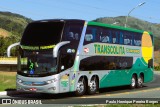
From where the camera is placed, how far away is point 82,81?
21562 mm

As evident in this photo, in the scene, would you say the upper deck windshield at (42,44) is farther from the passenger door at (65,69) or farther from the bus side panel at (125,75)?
the bus side panel at (125,75)

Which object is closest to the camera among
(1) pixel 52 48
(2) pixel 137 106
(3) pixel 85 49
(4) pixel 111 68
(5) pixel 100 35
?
(2) pixel 137 106

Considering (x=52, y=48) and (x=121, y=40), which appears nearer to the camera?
(x=52, y=48)

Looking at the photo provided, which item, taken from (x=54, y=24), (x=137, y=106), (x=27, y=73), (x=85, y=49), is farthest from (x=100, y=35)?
(x=137, y=106)

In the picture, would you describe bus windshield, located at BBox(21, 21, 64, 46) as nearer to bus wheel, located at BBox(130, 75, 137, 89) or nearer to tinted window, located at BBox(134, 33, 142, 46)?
tinted window, located at BBox(134, 33, 142, 46)

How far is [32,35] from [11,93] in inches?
135

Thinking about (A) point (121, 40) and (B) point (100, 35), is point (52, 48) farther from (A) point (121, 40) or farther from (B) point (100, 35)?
(A) point (121, 40)

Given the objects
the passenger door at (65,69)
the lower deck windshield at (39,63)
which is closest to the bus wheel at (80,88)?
the passenger door at (65,69)

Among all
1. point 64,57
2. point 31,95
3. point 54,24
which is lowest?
point 31,95

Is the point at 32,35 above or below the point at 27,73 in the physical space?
above

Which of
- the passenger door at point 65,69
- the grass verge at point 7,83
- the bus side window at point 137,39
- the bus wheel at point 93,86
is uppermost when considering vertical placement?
the bus side window at point 137,39

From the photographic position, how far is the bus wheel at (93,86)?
22266 millimetres

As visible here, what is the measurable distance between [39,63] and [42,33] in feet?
4.76

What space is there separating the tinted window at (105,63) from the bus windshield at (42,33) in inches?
90.4
